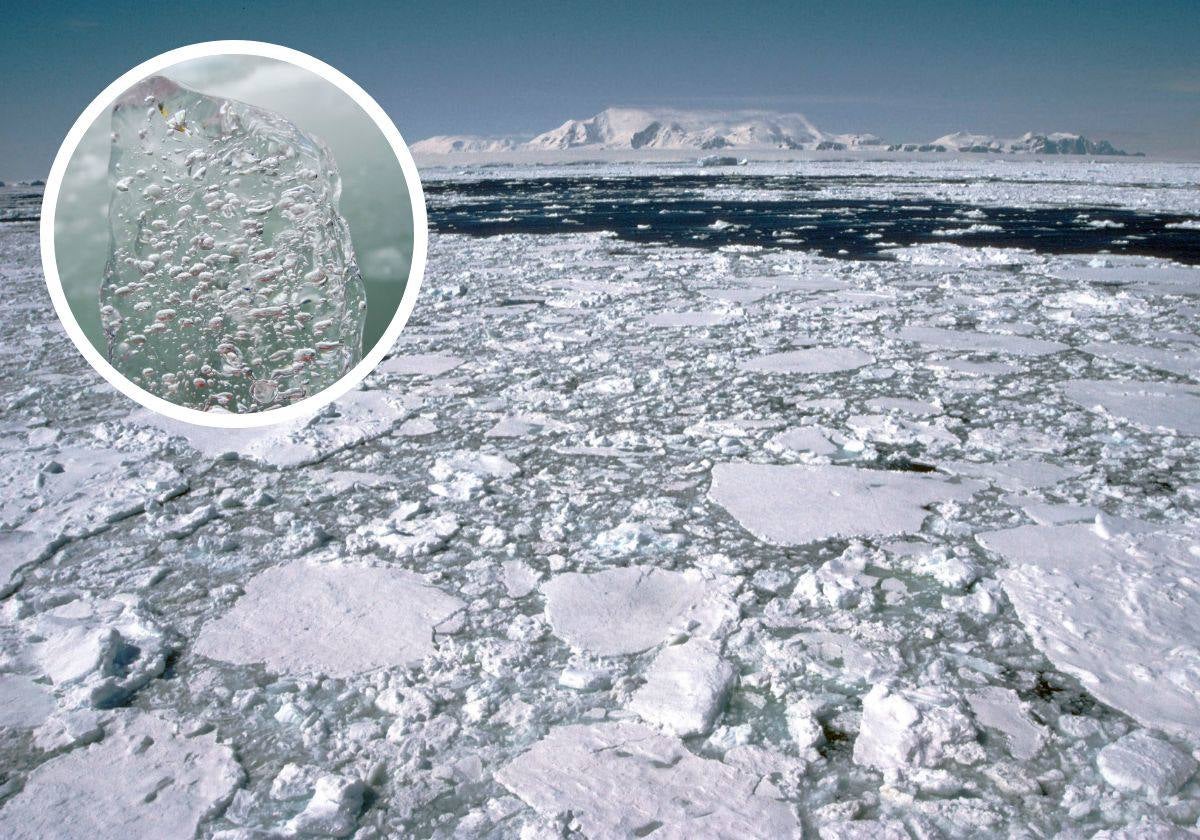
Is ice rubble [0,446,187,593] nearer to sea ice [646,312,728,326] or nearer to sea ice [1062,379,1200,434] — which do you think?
sea ice [646,312,728,326]

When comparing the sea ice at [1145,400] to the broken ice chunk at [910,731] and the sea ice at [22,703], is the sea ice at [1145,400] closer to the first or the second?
the broken ice chunk at [910,731]

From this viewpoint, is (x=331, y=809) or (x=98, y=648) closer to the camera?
(x=331, y=809)

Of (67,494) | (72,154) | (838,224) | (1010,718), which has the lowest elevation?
(1010,718)

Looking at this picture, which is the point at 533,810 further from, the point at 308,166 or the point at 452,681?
the point at 308,166

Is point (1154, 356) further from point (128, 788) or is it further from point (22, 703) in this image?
point (22, 703)

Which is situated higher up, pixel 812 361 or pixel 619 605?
pixel 812 361

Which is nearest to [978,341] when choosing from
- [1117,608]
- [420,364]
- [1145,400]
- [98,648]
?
[1145,400]

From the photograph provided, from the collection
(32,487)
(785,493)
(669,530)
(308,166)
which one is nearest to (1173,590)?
(785,493)
